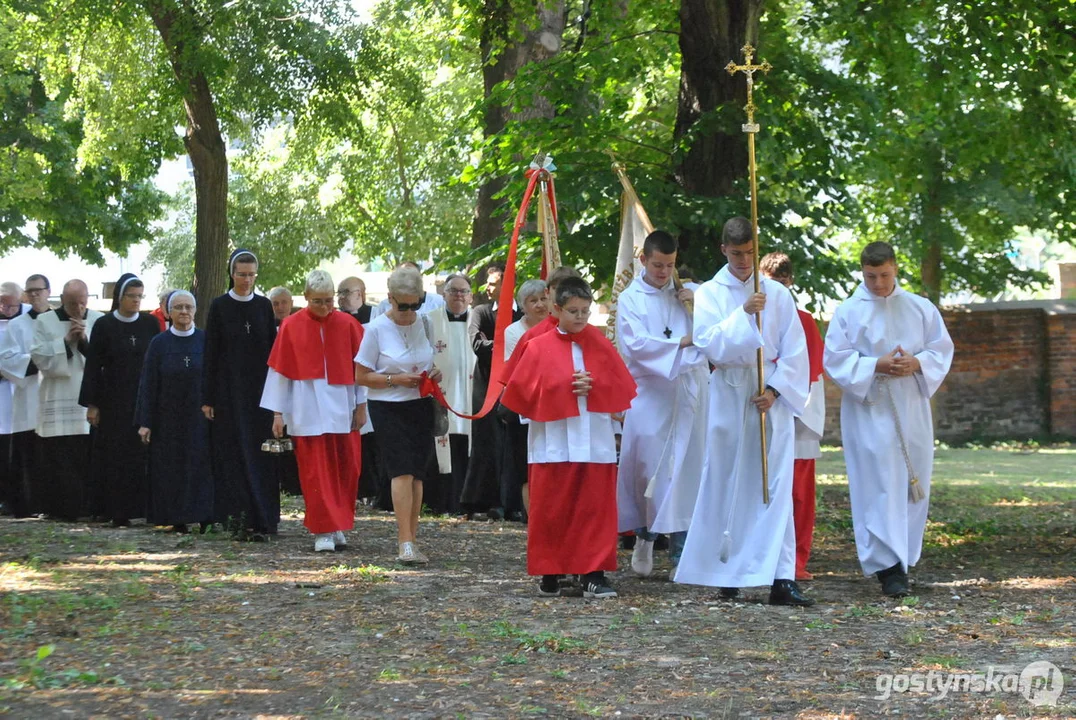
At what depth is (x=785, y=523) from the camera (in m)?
9.02

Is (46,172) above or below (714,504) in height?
above

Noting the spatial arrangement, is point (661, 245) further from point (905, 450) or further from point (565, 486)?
point (905, 450)

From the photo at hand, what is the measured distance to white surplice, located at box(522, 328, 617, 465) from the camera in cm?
928

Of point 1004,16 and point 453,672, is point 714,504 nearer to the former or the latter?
point 453,672

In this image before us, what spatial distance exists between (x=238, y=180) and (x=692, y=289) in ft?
97.7

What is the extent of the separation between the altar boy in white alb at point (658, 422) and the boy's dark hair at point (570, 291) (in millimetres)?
759

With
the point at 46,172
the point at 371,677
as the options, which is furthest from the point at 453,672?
the point at 46,172

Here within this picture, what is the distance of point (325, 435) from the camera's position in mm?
11641

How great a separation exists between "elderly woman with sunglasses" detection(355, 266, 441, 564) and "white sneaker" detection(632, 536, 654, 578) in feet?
4.96

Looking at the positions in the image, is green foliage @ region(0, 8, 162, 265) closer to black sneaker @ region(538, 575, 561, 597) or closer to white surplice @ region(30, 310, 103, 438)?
white surplice @ region(30, 310, 103, 438)

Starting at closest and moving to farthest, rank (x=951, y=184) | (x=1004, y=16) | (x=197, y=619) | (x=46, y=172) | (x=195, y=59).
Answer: (x=197, y=619)
(x=1004, y=16)
(x=195, y=59)
(x=951, y=184)
(x=46, y=172)

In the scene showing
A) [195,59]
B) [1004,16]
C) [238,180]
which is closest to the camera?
[1004,16]

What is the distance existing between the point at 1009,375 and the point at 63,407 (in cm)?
1864

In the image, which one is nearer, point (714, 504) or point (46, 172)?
point (714, 504)
